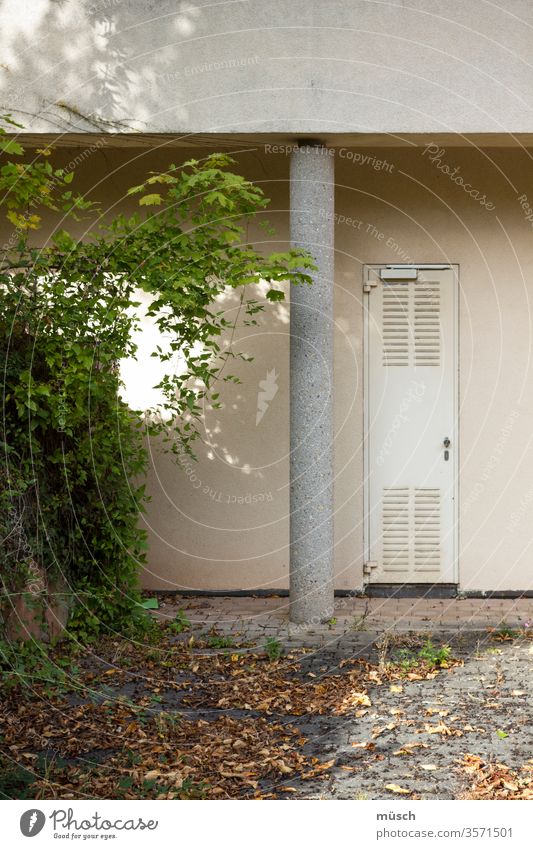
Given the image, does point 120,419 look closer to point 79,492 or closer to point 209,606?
point 79,492

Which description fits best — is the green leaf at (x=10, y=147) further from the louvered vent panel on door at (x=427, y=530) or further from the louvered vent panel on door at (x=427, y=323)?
the louvered vent panel on door at (x=427, y=530)

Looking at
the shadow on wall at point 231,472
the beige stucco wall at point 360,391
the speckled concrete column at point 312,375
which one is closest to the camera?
the speckled concrete column at point 312,375

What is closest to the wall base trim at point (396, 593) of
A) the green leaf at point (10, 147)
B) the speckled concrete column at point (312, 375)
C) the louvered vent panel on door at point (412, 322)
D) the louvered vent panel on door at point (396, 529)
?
the louvered vent panel on door at point (396, 529)

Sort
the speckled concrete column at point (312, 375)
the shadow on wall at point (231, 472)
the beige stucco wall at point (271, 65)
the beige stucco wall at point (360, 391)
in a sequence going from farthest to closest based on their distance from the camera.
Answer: the shadow on wall at point (231, 472) → the beige stucco wall at point (360, 391) → the speckled concrete column at point (312, 375) → the beige stucco wall at point (271, 65)

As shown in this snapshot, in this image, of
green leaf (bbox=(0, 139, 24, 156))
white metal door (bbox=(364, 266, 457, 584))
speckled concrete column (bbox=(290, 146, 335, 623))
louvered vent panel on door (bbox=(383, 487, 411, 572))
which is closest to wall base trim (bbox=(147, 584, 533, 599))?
white metal door (bbox=(364, 266, 457, 584))

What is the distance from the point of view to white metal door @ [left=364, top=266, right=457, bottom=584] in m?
7.75

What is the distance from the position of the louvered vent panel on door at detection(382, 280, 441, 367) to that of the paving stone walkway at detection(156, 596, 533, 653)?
190cm

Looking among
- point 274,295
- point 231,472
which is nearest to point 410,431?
point 231,472

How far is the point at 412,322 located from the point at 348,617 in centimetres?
235

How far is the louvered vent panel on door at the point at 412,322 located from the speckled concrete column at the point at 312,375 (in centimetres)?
104

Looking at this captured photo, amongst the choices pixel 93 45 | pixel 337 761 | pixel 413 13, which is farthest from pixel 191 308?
pixel 337 761

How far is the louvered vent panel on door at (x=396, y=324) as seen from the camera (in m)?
7.74

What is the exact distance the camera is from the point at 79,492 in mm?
6344

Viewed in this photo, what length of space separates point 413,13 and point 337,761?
15.9 feet
